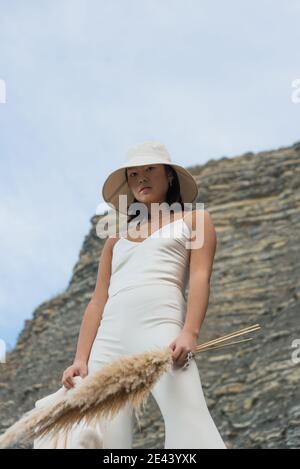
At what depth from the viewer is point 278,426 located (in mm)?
16875

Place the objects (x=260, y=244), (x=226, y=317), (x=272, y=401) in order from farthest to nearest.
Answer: (x=260, y=244), (x=226, y=317), (x=272, y=401)

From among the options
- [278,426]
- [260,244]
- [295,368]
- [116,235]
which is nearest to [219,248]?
[260,244]

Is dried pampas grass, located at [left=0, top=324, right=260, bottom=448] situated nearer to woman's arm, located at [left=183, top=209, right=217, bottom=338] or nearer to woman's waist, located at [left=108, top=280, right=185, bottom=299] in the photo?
woman's arm, located at [left=183, top=209, right=217, bottom=338]

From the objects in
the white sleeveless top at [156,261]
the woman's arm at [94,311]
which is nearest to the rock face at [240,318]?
the woman's arm at [94,311]

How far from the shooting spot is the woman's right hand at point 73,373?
4.84 meters

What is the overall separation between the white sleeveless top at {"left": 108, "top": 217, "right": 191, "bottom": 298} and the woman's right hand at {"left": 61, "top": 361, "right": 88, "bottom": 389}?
37 centimetres

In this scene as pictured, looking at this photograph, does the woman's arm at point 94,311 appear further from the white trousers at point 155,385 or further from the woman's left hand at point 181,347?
the woman's left hand at point 181,347

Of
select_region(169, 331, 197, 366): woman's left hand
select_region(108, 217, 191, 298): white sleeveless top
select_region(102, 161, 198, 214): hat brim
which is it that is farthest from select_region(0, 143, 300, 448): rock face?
select_region(169, 331, 197, 366): woman's left hand

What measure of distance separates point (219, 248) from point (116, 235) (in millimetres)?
21730

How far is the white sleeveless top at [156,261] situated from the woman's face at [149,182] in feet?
0.59

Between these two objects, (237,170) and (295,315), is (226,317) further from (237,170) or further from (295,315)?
(237,170)

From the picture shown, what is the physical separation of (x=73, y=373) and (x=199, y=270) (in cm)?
72

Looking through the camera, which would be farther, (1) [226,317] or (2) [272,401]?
(1) [226,317]

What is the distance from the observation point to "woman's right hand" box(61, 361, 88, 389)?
4845mm
